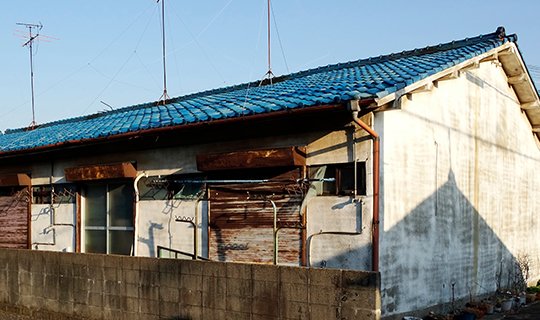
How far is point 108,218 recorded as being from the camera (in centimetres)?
1215

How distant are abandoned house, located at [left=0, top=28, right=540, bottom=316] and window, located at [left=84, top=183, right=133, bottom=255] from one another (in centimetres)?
4

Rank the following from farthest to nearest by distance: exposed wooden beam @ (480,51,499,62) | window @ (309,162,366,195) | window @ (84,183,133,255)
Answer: window @ (84,183,133,255) → exposed wooden beam @ (480,51,499,62) → window @ (309,162,366,195)

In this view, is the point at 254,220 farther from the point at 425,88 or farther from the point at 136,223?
the point at 425,88

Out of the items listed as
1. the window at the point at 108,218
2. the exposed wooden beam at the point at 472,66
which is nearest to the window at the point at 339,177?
the exposed wooden beam at the point at 472,66

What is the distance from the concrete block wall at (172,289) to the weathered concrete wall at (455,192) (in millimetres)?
2079

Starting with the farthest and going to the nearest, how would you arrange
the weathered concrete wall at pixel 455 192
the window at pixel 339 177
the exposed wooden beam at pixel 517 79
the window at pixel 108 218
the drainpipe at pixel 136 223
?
the exposed wooden beam at pixel 517 79 → the window at pixel 108 218 → the drainpipe at pixel 136 223 → the weathered concrete wall at pixel 455 192 → the window at pixel 339 177

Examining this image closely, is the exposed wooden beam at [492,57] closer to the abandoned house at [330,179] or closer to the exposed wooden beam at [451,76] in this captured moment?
the abandoned house at [330,179]

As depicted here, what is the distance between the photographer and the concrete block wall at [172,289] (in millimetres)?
6410

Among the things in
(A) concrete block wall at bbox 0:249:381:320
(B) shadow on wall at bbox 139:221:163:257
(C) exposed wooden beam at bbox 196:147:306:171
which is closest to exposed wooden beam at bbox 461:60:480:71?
(C) exposed wooden beam at bbox 196:147:306:171

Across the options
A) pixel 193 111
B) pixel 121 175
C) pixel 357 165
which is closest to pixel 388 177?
pixel 357 165

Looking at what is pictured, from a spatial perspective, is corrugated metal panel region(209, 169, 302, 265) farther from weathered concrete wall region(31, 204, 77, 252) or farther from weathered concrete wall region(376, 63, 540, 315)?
weathered concrete wall region(31, 204, 77, 252)

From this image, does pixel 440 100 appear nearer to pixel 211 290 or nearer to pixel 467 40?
pixel 467 40

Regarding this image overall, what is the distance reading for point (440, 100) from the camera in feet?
33.8

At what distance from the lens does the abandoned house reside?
28.1ft
